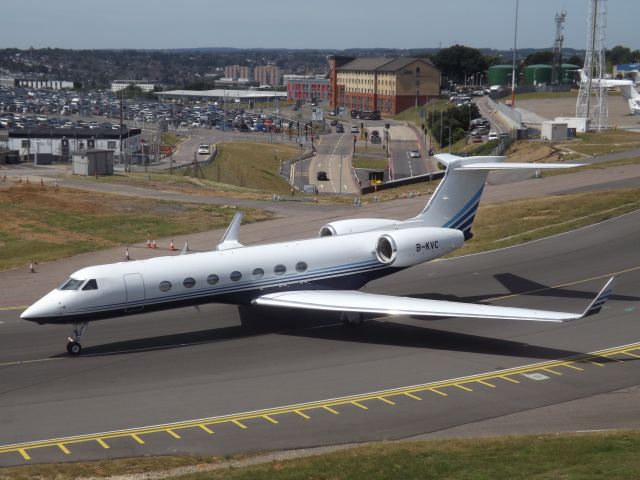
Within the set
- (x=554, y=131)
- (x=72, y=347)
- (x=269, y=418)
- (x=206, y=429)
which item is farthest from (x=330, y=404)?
(x=554, y=131)

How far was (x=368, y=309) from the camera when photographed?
28906 mm

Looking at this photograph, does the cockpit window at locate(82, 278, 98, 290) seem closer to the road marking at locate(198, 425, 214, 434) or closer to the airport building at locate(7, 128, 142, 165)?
the road marking at locate(198, 425, 214, 434)

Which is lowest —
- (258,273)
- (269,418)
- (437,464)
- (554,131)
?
(269,418)

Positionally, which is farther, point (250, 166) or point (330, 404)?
point (250, 166)

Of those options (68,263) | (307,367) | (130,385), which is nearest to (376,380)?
(307,367)

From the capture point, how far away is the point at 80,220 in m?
51.9

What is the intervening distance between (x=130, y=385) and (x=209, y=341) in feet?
16.2

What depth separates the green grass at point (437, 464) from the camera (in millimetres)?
17969

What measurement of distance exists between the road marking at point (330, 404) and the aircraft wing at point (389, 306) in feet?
5.23

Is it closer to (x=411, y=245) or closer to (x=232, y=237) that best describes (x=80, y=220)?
(x=232, y=237)

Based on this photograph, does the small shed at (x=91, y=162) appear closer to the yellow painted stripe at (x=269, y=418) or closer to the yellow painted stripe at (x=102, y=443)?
the yellow painted stripe at (x=269, y=418)

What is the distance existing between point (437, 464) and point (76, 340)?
1399 centimetres

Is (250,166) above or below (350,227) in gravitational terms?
below

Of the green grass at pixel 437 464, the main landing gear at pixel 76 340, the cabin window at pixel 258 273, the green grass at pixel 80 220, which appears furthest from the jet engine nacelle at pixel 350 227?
the green grass at pixel 80 220
